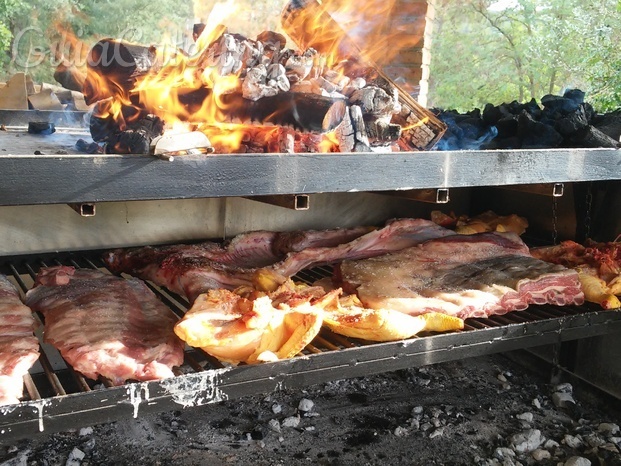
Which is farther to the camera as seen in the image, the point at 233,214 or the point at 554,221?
the point at 554,221

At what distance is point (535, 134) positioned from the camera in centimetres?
393

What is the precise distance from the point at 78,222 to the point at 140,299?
1.06 meters

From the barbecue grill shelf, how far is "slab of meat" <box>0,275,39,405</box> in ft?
2.22

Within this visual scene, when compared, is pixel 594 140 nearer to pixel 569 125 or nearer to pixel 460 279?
pixel 569 125

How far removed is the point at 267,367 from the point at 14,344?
1.05 meters

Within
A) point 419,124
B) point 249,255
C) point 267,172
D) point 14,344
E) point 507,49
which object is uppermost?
point 507,49

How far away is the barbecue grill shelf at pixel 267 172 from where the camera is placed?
7.01ft

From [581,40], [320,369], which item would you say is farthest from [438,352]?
[581,40]

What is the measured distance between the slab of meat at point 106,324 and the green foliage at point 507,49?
11.2m

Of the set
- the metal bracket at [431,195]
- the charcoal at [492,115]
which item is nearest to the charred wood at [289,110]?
the metal bracket at [431,195]

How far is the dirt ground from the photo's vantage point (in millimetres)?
3502

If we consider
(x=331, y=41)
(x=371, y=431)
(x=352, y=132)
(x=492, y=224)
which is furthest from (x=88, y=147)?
(x=492, y=224)

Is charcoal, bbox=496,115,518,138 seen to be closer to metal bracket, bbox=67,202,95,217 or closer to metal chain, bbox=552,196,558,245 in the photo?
metal chain, bbox=552,196,558,245

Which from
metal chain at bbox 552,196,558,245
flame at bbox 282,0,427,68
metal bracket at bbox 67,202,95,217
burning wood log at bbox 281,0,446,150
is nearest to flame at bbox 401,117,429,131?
burning wood log at bbox 281,0,446,150
